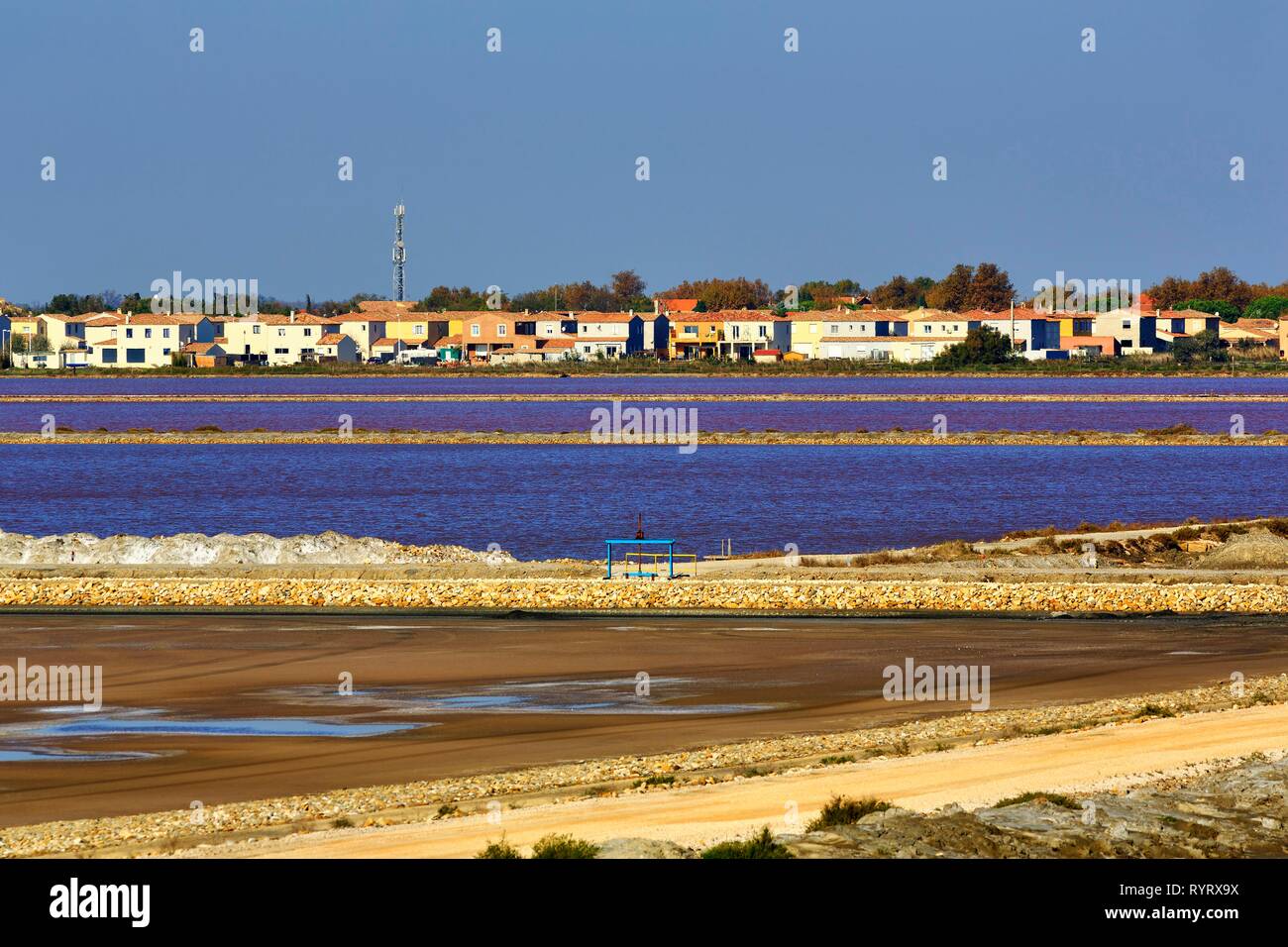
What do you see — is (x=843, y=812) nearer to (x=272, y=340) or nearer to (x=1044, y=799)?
(x=1044, y=799)

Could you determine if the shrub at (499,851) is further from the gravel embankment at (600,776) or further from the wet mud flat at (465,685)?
the wet mud flat at (465,685)

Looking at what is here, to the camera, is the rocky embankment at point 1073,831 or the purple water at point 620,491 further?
the purple water at point 620,491

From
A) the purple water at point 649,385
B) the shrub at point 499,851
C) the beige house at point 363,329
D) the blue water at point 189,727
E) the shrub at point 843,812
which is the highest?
the beige house at point 363,329

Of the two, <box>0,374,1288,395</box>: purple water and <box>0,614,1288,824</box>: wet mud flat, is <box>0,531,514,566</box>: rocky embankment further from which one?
<box>0,374,1288,395</box>: purple water

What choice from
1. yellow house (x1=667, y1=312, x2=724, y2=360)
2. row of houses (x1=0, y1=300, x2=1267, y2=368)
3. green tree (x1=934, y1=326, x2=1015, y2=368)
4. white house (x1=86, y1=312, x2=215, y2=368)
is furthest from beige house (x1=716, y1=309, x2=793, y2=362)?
white house (x1=86, y1=312, x2=215, y2=368)

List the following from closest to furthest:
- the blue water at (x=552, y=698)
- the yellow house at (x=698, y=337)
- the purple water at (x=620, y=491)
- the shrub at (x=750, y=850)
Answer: the shrub at (x=750, y=850) → the blue water at (x=552, y=698) → the purple water at (x=620, y=491) → the yellow house at (x=698, y=337)

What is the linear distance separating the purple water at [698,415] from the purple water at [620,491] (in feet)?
54.4

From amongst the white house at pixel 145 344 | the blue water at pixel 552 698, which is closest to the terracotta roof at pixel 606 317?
the white house at pixel 145 344

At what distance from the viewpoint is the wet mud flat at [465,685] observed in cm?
1619

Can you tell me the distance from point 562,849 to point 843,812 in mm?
2616

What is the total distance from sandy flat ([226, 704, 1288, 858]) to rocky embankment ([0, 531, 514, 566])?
1763 cm

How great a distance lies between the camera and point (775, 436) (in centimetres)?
8231
